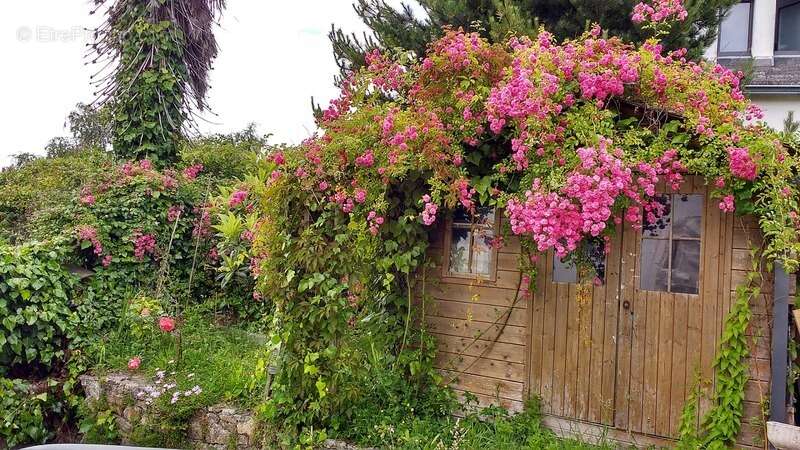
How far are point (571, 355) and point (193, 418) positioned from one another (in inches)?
134

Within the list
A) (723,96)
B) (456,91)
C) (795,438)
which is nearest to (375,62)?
(456,91)

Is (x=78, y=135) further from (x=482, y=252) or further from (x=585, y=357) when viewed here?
(x=585, y=357)

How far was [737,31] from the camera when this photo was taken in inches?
519

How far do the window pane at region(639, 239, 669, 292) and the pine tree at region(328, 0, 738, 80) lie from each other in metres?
3.81

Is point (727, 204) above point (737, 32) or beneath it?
beneath

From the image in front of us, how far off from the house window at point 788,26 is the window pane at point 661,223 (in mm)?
11466

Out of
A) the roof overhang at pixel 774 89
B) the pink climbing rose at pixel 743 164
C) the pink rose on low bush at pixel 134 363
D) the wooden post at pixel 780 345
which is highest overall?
the roof overhang at pixel 774 89

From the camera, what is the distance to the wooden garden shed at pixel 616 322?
13.3 ft

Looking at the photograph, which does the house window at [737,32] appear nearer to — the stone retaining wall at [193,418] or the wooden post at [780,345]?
the wooden post at [780,345]

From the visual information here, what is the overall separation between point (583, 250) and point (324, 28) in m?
6.82

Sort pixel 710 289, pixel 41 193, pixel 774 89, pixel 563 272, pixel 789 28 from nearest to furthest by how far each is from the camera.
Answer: pixel 710 289
pixel 563 272
pixel 41 193
pixel 774 89
pixel 789 28

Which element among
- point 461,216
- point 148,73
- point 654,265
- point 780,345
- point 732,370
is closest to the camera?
point 780,345

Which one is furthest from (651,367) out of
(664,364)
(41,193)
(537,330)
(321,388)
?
(41,193)

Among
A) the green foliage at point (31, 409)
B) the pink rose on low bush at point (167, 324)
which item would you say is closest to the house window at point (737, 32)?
the pink rose on low bush at point (167, 324)
